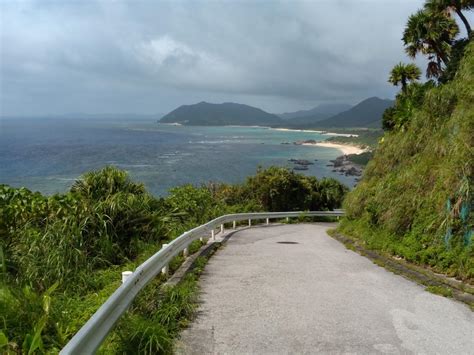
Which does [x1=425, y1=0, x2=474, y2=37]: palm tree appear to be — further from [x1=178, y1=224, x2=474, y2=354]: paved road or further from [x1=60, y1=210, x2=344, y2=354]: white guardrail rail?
[x1=60, y1=210, x2=344, y2=354]: white guardrail rail

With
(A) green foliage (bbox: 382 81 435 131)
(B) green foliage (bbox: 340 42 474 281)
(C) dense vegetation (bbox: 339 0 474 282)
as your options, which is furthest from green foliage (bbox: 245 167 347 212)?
(B) green foliage (bbox: 340 42 474 281)

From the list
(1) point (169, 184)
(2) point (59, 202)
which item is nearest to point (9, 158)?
(1) point (169, 184)

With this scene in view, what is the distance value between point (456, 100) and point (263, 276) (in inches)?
359

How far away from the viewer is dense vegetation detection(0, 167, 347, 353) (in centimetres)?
432

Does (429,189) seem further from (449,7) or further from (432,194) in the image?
(449,7)

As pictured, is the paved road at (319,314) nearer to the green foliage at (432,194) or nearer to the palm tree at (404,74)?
the green foliage at (432,194)

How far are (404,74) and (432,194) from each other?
20.7 meters

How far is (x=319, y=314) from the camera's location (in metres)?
5.72

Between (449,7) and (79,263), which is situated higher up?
(449,7)

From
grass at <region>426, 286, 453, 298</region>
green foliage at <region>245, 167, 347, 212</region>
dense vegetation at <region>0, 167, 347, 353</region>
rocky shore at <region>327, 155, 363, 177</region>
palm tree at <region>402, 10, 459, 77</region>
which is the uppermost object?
palm tree at <region>402, 10, 459, 77</region>

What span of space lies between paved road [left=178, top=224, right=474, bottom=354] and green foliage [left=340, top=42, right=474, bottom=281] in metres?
1.12

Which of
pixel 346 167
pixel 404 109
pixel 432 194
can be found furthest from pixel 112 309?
pixel 346 167

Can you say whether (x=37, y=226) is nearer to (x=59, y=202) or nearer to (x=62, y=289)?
(x=59, y=202)

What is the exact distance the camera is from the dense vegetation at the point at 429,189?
27.7 ft
